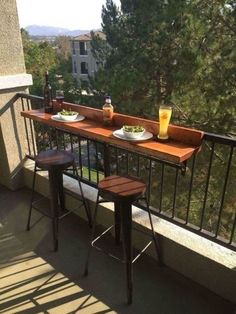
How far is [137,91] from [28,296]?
928 cm

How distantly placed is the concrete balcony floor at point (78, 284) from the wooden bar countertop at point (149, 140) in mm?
954

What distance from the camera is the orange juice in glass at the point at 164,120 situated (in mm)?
2010

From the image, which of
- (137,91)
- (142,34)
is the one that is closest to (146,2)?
(142,34)

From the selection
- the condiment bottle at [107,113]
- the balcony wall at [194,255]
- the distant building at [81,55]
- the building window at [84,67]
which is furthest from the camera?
the building window at [84,67]

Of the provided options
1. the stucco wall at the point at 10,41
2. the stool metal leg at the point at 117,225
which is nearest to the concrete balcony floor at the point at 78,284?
the stool metal leg at the point at 117,225

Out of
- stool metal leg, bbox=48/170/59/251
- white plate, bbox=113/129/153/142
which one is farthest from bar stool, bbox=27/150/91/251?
white plate, bbox=113/129/153/142

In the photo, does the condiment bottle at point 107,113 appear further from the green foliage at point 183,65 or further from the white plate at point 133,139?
the green foliage at point 183,65

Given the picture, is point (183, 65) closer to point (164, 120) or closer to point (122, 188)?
point (164, 120)

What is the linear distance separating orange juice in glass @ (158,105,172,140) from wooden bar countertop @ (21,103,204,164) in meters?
0.04

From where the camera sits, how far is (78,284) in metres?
2.21

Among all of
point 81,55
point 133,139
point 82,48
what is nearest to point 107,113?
point 133,139

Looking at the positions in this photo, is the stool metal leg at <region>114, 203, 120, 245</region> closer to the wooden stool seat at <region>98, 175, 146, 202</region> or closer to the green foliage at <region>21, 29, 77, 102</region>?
the wooden stool seat at <region>98, 175, 146, 202</region>

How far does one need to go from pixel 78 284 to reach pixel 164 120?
1.31 m

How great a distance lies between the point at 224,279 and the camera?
6.59 feet
